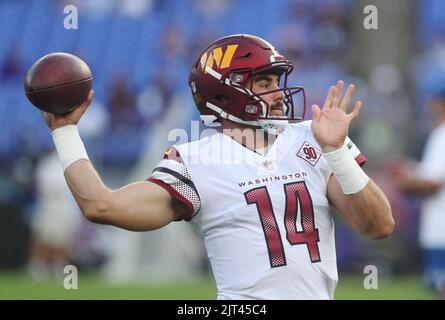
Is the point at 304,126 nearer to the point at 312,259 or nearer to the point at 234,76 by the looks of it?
the point at 234,76

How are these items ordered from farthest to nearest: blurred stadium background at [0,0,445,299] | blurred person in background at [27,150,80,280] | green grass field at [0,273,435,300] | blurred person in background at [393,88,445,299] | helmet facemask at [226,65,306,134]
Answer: blurred person in background at [27,150,80,280] → blurred stadium background at [0,0,445,299] → green grass field at [0,273,435,300] → blurred person in background at [393,88,445,299] → helmet facemask at [226,65,306,134]

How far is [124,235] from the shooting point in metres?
10.0

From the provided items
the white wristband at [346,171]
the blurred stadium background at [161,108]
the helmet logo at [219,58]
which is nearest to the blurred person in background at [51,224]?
the blurred stadium background at [161,108]

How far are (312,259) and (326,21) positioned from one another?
356 inches

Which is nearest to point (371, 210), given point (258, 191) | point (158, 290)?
point (258, 191)

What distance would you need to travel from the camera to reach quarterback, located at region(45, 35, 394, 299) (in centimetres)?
322

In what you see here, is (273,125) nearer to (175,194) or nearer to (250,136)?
(250,136)

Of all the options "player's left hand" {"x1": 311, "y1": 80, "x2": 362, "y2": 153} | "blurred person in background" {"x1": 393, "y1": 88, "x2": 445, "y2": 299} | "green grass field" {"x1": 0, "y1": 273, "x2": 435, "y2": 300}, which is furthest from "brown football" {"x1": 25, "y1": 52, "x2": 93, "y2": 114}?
"green grass field" {"x1": 0, "y1": 273, "x2": 435, "y2": 300}

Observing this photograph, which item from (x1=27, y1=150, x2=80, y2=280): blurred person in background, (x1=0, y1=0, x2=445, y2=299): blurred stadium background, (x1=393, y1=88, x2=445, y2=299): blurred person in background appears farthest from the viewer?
(x1=27, y1=150, x2=80, y2=280): blurred person in background

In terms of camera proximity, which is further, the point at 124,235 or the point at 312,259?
the point at 124,235

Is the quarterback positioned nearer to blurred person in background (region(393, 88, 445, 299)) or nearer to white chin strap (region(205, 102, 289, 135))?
white chin strap (region(205, 102, 289, 135))

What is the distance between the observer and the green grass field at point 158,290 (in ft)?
26.3

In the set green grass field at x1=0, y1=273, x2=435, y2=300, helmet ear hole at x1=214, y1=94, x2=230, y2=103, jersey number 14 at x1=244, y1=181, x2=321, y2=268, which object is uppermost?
helmet ear hole at x1=214, y1=94, x2=230, y2=103
